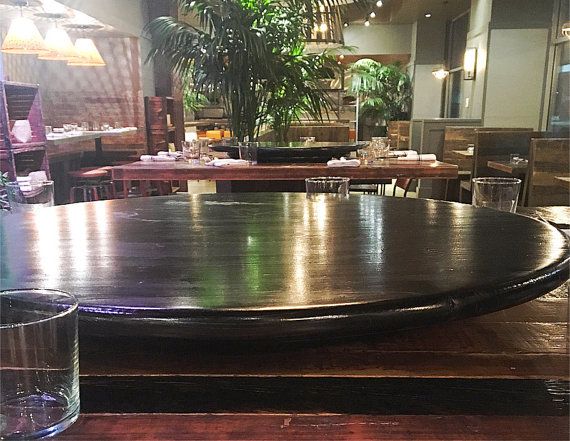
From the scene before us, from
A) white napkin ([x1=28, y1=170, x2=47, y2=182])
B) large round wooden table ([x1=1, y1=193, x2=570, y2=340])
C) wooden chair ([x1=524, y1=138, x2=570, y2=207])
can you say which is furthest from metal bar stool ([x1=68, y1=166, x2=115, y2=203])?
large round wooden table ([x1=1, y1=193, x2=570, y2=340])

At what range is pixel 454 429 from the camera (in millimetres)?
617

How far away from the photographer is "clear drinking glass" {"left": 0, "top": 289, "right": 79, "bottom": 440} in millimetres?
555

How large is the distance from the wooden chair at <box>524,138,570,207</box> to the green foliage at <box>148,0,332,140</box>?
5.84ft

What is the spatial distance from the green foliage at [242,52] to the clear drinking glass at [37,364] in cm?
328

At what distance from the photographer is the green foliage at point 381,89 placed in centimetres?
1095

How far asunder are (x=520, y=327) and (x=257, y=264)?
0.44 m

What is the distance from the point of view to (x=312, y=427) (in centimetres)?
62

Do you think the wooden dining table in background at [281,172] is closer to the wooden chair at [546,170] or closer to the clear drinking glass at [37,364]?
the wooden chair at [546,170]

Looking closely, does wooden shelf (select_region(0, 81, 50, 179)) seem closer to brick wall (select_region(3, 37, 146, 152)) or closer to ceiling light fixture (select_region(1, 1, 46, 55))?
ceiling light fixture (select_region(1, 1, 46, 55))

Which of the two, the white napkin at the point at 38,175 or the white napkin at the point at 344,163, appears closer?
the white napkin at the point at 344,163

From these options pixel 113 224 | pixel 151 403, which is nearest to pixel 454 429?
pixel 151 403

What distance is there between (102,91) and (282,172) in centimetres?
523

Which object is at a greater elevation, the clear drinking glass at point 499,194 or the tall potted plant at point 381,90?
the tall potted plant at point 381,90

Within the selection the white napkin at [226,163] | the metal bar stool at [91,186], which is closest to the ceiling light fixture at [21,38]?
the metal bar stool at [91,186]
